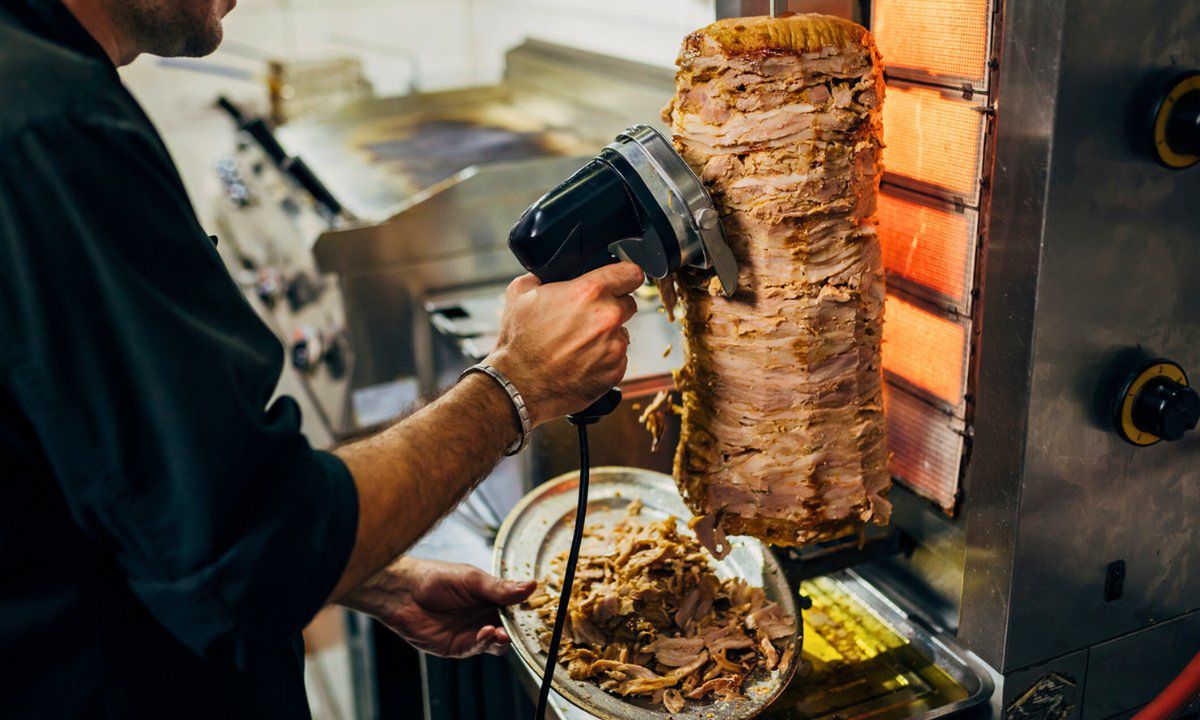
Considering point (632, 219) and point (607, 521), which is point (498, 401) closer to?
point (632, 219)

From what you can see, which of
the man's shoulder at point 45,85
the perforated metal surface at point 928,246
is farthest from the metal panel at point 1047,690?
the man's shoulder at point 45,85

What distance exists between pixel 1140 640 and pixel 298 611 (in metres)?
0.99

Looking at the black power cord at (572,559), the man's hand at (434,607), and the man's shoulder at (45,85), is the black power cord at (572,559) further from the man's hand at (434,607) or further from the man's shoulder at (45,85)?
the man's shoulder at (45,85)

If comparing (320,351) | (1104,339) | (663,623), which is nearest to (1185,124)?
(1104,339)

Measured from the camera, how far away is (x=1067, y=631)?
1135 millimetres

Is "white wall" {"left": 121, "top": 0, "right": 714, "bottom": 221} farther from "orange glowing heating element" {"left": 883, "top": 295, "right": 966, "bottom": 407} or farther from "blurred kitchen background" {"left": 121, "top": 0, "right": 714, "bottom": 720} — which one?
"orange glowing heating element" {"left": 883, "top": 295, "right": 966, "bottom": 407}

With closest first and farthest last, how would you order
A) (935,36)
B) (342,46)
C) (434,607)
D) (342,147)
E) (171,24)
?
1. (171,24)
2. (935,36)
3. (434,607)
4. (342,147)
5. (342,46)

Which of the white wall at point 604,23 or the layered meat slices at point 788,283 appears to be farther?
the white wall at point 604,23

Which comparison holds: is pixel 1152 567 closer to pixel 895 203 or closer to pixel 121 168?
pixel 895 203

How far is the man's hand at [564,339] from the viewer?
3.29ft

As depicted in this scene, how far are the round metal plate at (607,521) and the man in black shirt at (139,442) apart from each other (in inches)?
12.6

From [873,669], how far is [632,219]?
650mm

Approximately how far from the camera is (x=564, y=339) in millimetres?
1007

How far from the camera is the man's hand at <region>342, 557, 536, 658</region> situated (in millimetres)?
1312
